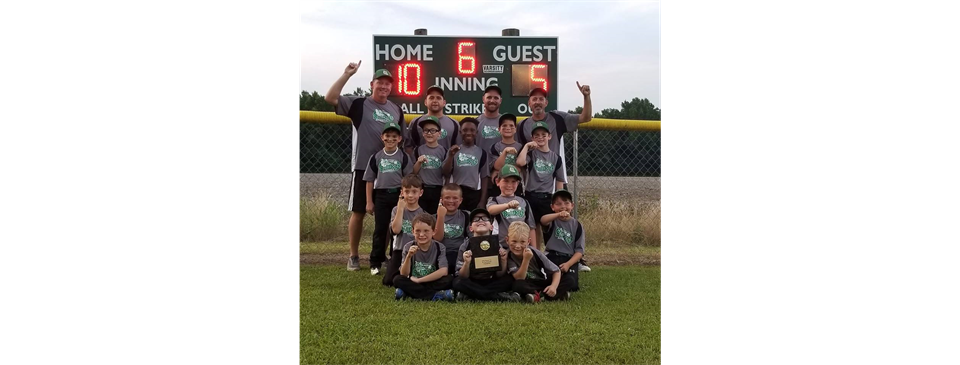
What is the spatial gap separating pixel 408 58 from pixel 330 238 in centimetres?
242

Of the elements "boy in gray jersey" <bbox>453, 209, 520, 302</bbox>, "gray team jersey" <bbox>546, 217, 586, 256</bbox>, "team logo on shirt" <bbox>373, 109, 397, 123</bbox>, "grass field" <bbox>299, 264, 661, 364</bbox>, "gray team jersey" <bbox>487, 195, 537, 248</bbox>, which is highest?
"team logo on shirt" <bbox>373, 109, 397, 123</bbox>

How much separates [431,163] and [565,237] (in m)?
1.27

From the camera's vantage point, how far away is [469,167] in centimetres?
543

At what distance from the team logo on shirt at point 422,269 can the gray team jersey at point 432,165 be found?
1000 millimetres

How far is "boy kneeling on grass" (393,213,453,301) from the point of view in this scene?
4543mm

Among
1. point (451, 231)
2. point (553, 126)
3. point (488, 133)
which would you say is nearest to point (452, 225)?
point (451, 231)

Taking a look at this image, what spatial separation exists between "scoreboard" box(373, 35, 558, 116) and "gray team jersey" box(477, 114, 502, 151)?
1.84 meters

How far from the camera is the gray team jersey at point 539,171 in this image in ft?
17.9

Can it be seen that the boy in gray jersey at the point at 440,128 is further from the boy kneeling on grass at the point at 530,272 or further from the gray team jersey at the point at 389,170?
the boy kneeling on grass at the point at 530,272

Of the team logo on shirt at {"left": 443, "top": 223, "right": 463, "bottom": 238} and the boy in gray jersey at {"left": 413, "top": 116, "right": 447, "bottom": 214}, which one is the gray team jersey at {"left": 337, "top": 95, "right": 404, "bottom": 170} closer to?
the boy in gray jersey at {"left": 413, "top": 116, "right": 447, "bottom": 214}

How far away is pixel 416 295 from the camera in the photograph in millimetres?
4539

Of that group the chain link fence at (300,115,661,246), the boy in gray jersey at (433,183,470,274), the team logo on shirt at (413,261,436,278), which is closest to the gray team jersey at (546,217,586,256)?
the boy in gray jersey at (433,183,470,274)

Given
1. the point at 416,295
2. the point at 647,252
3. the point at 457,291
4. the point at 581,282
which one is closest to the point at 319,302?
the point at 416,295
